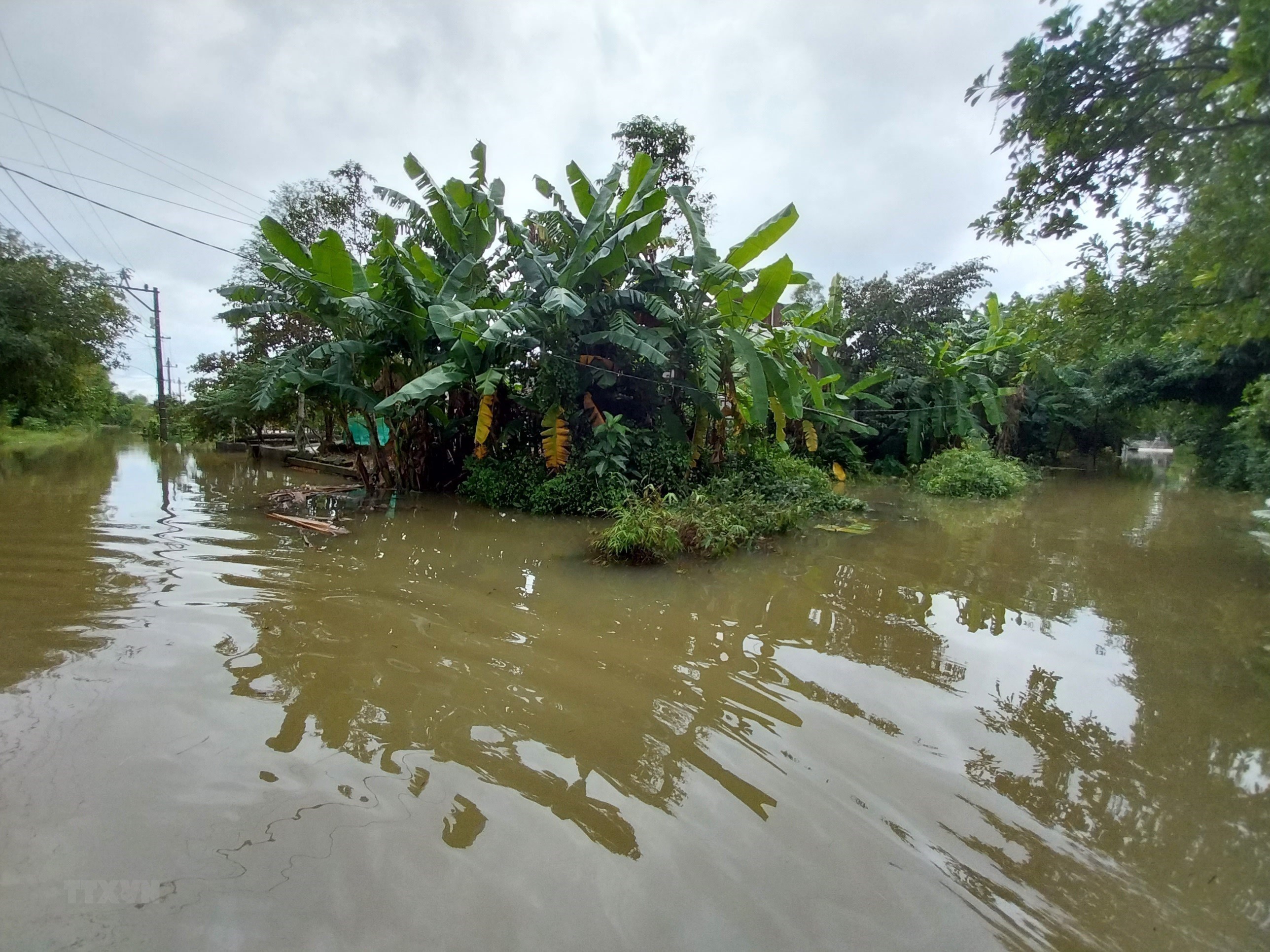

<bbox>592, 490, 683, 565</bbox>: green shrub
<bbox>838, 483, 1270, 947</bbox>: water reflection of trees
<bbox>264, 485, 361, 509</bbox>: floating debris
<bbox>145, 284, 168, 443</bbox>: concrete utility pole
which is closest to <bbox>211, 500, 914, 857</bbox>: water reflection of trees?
<bbox>592, 490, 683, 565</bbox>: green shrub

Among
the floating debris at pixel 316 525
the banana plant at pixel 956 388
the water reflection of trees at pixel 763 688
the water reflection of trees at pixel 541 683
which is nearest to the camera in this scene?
the water reflection of trees at pixel 763 688

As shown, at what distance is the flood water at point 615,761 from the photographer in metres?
2.12

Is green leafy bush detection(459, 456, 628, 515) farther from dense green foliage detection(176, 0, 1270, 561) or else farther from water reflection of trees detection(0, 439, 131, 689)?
water reflection of trees detection(0, 439, 131, 689)

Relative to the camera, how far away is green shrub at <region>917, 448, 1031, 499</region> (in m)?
14.9

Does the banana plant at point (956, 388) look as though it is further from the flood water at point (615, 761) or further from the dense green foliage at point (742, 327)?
the flood water at point (615, 761)

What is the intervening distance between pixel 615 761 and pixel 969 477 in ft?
47.5

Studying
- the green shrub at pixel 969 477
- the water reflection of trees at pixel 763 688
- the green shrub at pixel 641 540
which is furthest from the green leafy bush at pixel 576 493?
the green shrub at pixel 969 477

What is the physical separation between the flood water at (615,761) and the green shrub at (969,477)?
8677mm

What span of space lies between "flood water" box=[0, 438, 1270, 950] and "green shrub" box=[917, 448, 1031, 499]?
8.68 m

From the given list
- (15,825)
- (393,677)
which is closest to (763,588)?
(393,677)

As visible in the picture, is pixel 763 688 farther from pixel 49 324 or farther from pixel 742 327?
pixel 49 324

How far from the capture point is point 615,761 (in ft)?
9.98

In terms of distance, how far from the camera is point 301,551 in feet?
23.1

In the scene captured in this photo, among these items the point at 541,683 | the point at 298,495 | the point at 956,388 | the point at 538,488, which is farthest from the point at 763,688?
the point at 956,388
